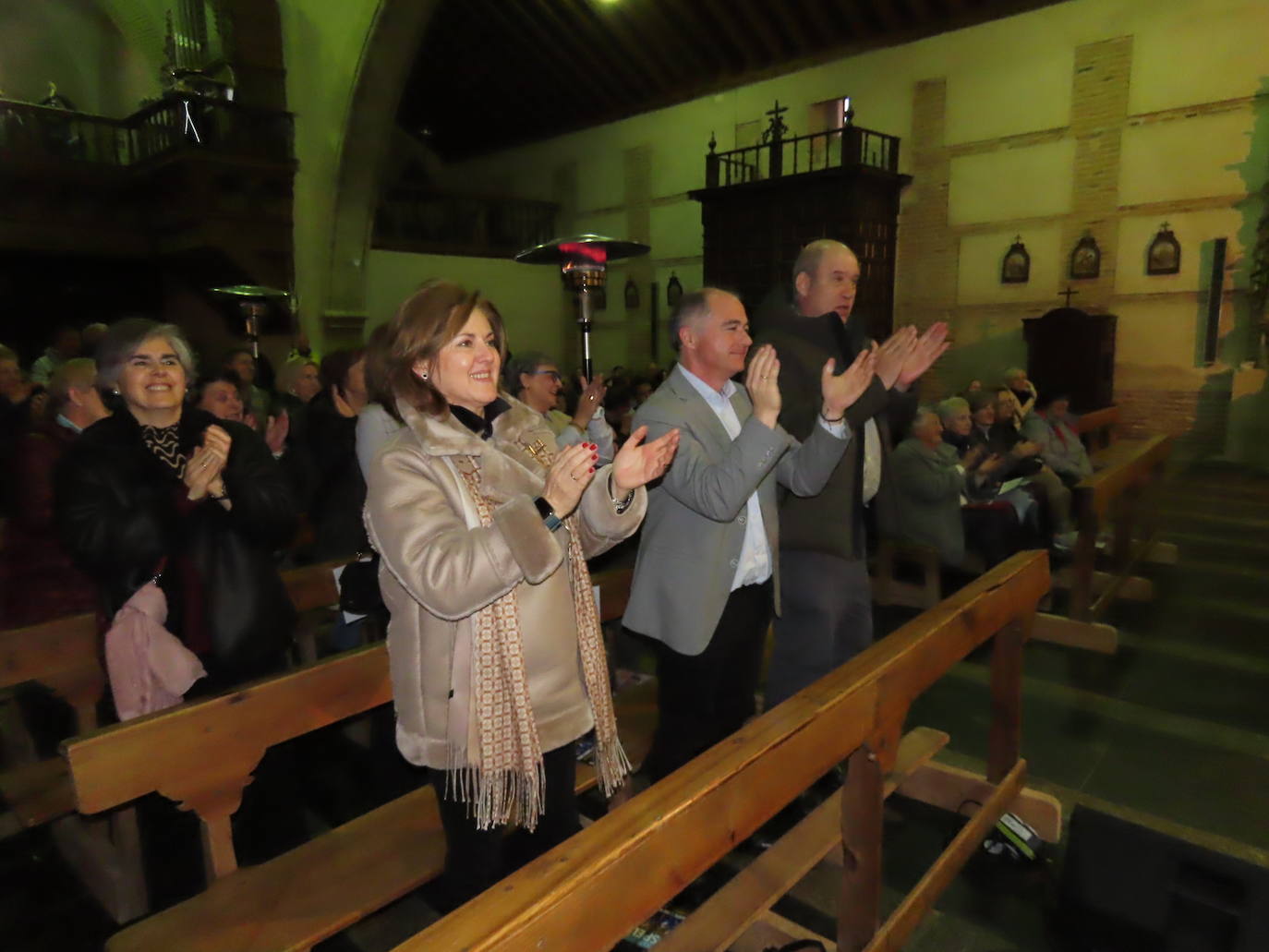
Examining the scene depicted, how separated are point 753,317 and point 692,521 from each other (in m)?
1.83

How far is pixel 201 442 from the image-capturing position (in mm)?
2244

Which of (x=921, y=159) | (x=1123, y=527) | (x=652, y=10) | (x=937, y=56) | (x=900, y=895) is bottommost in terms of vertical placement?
(x=900, y=895)

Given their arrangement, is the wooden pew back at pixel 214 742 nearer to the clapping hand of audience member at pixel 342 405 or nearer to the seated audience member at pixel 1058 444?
the clapping hand of audience member at pixel 342 405

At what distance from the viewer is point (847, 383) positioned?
2.19 meters

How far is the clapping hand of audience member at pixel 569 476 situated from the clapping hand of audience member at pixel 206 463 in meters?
1.10

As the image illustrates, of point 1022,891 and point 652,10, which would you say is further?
point 652,10

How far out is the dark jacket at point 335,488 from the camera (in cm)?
342

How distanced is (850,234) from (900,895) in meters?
9.70

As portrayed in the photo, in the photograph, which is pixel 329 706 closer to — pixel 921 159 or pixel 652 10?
pixel 921 159

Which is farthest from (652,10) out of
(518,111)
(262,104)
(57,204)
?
(57,204)

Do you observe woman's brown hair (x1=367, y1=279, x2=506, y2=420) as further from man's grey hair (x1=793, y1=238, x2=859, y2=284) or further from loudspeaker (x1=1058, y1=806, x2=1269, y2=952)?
loudspeaker (x1=1058, y1=806, x2=1269, y2=952)

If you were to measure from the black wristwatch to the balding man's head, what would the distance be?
143cm

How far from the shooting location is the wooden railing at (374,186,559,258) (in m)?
13.0

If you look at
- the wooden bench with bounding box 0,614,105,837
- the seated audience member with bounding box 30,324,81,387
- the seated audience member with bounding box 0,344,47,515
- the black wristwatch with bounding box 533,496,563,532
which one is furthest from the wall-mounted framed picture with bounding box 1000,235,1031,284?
the wooden bench with bounding box 0,614,105,837
